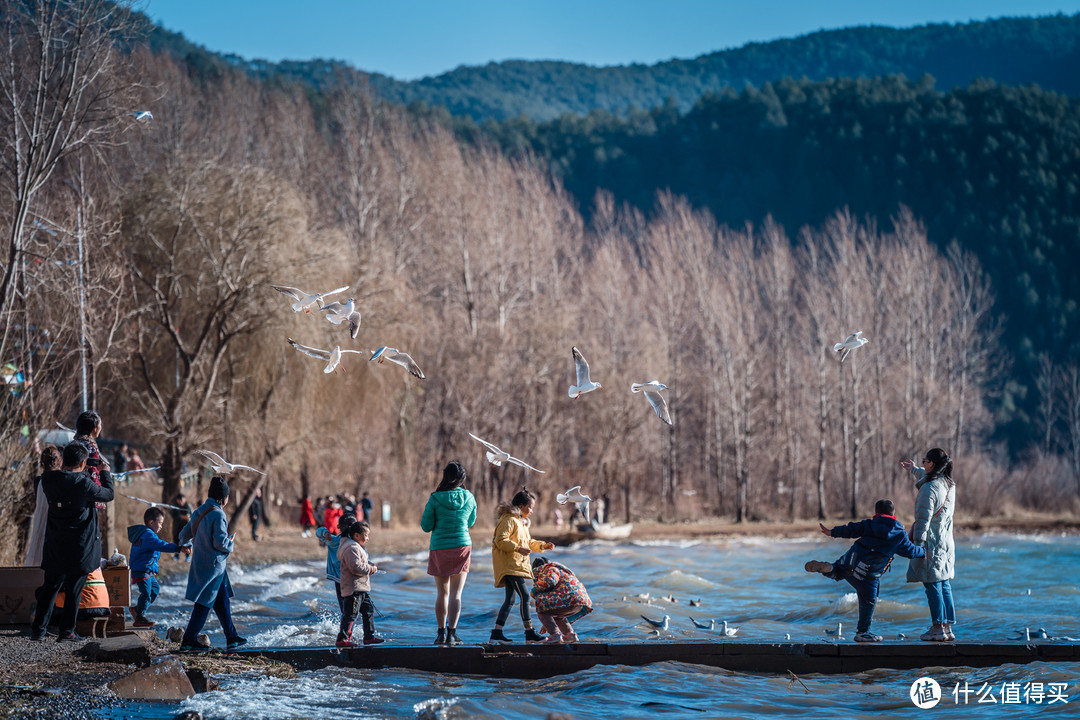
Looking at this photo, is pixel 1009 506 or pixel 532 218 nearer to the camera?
pixel 1009 506

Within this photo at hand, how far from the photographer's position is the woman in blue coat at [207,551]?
10.1 metres

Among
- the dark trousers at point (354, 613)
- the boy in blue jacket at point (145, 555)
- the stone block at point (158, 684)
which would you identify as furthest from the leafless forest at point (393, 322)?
the stone block at point (158, 684)

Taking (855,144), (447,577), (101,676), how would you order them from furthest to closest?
(855,144), (447,577), (101,676)

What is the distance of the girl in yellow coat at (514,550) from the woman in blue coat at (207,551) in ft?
8.61

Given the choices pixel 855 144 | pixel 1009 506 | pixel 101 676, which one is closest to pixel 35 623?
pixel 101 676

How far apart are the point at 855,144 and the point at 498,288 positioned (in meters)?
82.4

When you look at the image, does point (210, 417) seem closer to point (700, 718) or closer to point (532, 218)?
point (700, 718)

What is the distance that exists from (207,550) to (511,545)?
2909 mm

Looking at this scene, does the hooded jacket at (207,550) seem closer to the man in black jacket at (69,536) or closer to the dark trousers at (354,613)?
the man in black jacket at (69,536)

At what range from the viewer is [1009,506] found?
146 feet

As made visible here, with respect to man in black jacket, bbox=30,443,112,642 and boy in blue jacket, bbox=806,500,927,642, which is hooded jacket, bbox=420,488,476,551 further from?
boy in blue jacket, bbox=806,500,927,642

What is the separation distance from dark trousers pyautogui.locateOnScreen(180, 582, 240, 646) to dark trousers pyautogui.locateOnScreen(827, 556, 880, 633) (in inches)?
232

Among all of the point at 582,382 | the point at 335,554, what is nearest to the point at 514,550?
the point at 335,554

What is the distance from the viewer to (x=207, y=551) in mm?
10211
